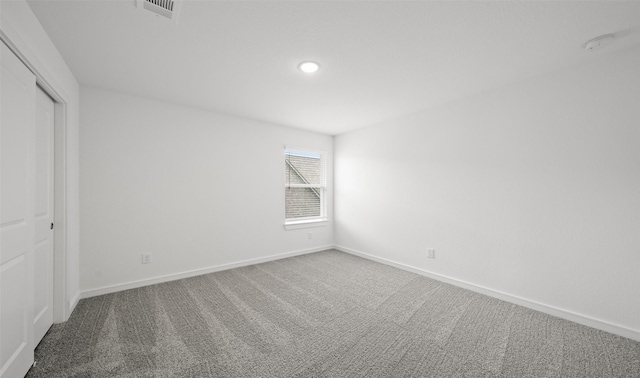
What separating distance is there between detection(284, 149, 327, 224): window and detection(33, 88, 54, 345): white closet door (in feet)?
9.42

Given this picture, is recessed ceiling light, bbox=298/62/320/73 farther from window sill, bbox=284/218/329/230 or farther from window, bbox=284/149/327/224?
window sill, bbox=284/218/329/230

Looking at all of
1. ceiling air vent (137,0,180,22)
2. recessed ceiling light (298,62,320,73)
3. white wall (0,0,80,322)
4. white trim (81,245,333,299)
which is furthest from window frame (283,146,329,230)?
ceiling air vent (137,0,180,22)

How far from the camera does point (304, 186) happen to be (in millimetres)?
4695

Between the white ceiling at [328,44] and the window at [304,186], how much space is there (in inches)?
68.9

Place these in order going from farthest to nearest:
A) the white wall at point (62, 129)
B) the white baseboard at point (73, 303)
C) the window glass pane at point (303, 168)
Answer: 1. the window glass pane at point (303, 168)
2. the white baseboard at point (73, 303)
3. the white wall at point (62, 129)

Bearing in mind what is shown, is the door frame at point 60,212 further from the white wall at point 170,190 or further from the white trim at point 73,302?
the white wall at point 170,190

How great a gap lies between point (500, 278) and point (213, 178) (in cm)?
388

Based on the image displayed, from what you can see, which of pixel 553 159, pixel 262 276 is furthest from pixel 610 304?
pixel 262 276

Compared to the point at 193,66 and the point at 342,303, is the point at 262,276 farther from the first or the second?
the point at 193,66

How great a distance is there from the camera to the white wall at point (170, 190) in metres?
2.80

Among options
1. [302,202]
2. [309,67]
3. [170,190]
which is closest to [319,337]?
[309,67]

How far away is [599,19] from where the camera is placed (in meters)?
1.69

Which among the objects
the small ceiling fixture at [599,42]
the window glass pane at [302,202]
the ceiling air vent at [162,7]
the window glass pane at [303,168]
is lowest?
the window glass pane at [302,202]

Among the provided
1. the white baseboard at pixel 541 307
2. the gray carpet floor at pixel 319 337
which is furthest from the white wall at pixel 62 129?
the white baseboard at pixel 541 307
